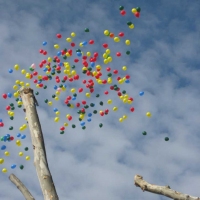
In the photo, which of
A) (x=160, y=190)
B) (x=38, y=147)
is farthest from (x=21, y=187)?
(x=160, y=190)

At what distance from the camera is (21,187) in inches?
163

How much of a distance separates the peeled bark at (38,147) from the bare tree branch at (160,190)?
963 millimetres

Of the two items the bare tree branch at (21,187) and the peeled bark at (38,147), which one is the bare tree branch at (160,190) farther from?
the bare tree branch at (21,187)

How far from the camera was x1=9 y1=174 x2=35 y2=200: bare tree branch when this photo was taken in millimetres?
3988

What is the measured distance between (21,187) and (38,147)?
519 millimetres

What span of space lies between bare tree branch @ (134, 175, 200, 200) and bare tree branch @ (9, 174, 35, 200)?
4.56 ft

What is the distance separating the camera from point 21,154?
308 inches

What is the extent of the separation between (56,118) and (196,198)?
270 inches

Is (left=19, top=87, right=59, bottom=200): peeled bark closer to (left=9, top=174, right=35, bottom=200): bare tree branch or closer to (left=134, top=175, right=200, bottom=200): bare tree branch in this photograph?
(left=9, top=174, right=35, bottom=200): bare tree branch

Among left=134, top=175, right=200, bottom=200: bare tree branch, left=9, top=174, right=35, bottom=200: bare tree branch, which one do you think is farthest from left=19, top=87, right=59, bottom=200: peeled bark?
left=134, top=175, right=200, bottom=200: bare tree branch

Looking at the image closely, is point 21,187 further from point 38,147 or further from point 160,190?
point 160,190

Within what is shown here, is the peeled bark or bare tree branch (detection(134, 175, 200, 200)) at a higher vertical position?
the peeled bark

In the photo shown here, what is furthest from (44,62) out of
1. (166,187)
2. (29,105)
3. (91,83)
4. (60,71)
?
(166,187)

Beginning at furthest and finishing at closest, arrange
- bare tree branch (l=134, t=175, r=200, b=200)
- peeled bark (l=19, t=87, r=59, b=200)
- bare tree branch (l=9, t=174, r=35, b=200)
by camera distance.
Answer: bare tree branch (l=9, t=174, r=35, b=200), peeled bark (l=19, t=87, r=59, b=200), bare tree branch (l=134, t=175, r=200, b=200)
